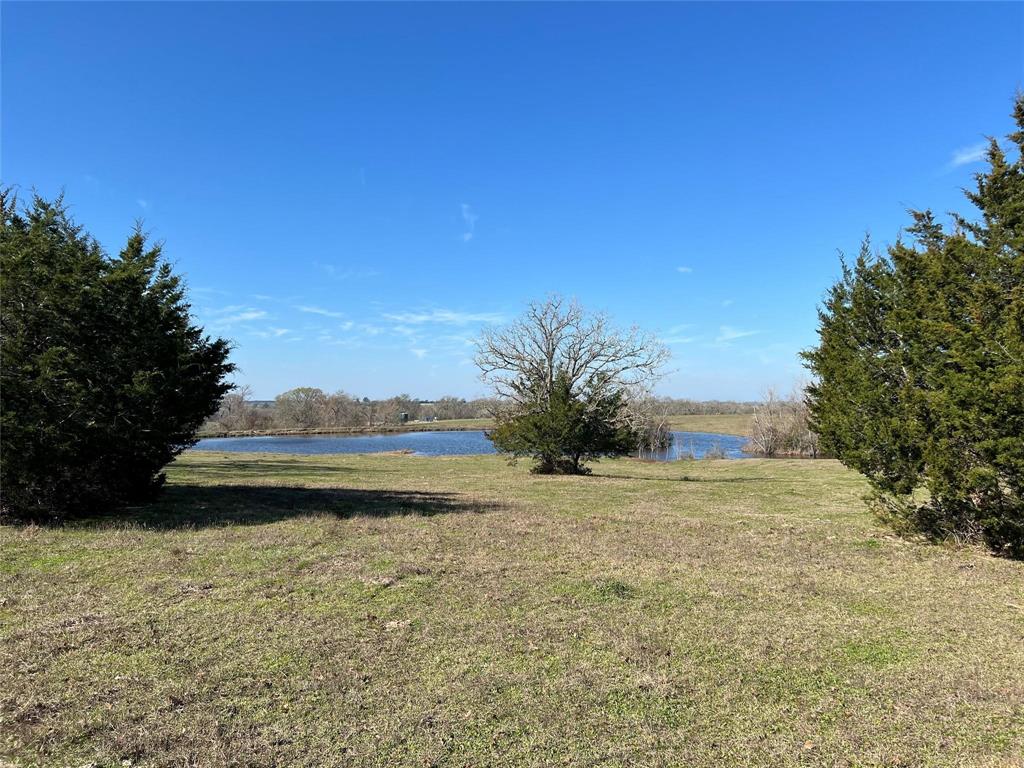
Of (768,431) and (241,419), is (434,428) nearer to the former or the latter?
(241,419)

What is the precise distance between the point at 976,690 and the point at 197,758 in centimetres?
501

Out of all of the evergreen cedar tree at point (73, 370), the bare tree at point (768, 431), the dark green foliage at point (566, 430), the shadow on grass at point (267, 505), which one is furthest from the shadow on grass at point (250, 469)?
the bare tree at point (768, 431)

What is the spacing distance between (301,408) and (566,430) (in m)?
74.2

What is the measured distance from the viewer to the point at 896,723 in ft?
12.0

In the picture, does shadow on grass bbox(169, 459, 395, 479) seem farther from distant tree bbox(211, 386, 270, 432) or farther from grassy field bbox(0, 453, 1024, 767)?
distant tree bbox(211, 386, 270, 432)

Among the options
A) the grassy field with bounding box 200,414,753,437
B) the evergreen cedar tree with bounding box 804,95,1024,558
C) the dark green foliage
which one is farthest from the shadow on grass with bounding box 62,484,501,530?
the grassy field with bounding box 200,414,753,437

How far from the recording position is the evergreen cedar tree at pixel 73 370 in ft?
28.9

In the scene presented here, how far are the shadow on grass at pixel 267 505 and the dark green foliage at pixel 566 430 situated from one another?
8.67m

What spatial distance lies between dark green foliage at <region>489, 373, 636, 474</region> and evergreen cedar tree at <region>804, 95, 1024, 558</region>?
1369 cm

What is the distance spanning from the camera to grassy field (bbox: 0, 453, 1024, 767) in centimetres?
337

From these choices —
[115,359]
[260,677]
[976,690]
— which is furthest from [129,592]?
[976,690]

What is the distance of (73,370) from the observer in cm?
909

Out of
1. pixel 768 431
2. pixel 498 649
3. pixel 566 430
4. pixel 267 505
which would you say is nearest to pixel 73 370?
pixel 267 505

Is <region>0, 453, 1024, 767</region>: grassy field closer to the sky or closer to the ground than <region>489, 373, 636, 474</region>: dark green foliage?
closer to the ground
